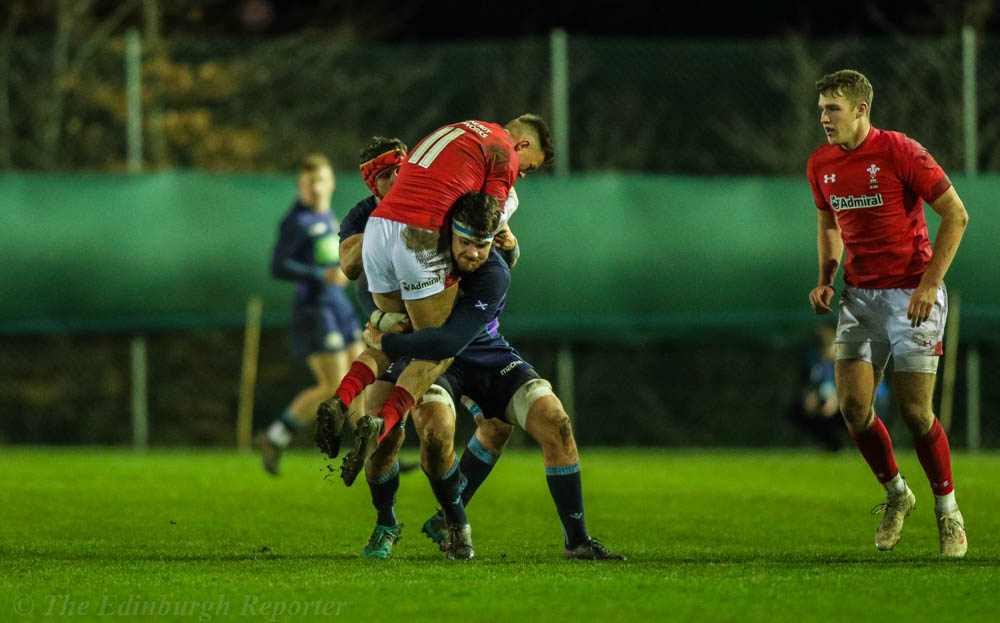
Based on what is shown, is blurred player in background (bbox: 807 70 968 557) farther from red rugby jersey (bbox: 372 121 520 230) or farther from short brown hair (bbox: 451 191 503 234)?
short brown hair (bbox: 451 191 503 234)

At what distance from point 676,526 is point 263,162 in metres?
9.79

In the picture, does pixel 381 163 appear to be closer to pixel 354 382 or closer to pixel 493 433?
pixel 354 382

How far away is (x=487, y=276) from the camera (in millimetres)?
7258

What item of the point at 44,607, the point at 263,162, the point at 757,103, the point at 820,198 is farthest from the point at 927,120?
the point at 44,607

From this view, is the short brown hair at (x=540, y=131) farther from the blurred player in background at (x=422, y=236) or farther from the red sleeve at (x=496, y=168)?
the red sleeve at (x=496, y=168)

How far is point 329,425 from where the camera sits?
674 cm

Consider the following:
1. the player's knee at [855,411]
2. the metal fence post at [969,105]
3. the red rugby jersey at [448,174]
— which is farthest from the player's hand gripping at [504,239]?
the metal fence post at [969,105]

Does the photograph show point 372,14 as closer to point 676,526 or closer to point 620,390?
point 620,390

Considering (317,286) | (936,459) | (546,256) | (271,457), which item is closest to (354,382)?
(936,459)

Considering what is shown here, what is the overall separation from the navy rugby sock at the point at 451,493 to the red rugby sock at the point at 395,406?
46cm

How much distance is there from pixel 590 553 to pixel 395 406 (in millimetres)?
1127

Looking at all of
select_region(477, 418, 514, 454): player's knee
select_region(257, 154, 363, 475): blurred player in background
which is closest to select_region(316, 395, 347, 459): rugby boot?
select_region(477, 418, 514, 454): player's knee

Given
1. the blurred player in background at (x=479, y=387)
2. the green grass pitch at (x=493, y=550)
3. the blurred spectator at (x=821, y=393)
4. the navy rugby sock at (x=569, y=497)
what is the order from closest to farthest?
the green grass pitch at (x=493, y=550), the blurred player in background at (x=479, y=387), the navy rugby sock at (x=569, y=497), the blurred spectator at (x=821, y=393)

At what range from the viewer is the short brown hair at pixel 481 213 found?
22.7 feet
